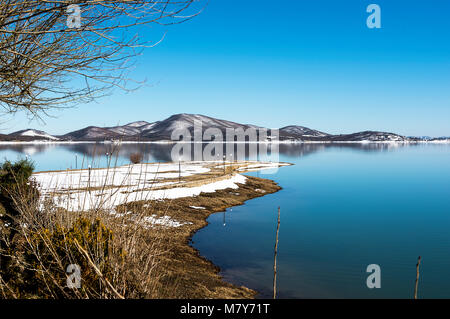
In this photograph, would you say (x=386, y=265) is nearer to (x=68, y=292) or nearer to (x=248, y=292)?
(x=248, y=292)

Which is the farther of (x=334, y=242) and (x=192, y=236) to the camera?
(x=334, y=242)

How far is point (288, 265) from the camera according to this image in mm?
15195

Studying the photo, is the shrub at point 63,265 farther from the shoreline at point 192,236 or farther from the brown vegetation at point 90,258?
the shoreline at point 192,236

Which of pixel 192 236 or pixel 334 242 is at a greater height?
pixel 192 236

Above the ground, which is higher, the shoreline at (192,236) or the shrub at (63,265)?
the shrub at (63,265)

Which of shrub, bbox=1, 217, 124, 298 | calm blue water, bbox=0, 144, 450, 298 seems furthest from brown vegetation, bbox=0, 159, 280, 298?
calm blue water, bbox=0, 144, 450, 298

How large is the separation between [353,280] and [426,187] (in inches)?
1376
